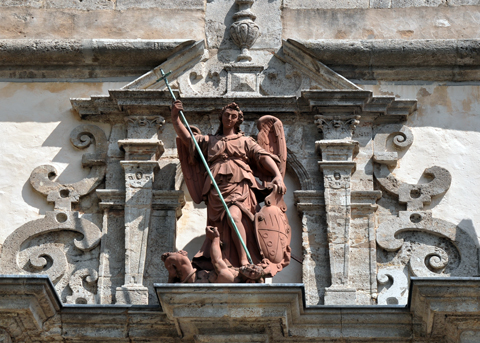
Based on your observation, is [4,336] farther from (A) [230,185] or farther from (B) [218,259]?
(A) [230,185]

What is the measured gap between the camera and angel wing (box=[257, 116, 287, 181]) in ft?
30.9

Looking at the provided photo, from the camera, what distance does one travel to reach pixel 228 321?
8461 mm

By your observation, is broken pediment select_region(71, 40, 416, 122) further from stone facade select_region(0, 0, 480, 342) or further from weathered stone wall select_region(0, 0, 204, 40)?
weathered stone wall select_region(0, 0, 204, 40)

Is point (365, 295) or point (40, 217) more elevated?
point (40, 217)

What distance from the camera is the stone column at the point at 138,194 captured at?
30.1 feet

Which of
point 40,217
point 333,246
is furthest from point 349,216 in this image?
point 40,217

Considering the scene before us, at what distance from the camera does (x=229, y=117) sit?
368 inches

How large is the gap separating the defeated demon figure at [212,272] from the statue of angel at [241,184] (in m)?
0.15

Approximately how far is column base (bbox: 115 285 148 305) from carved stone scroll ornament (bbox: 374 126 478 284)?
1.78 meters

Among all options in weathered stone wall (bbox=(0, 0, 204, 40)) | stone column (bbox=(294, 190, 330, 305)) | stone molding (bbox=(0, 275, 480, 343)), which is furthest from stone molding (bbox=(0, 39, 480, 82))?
stone molding (bbox=(0, 275, 480, 343))

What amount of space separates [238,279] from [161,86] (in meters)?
2.23

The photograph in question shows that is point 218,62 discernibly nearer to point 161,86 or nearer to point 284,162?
point 161,86

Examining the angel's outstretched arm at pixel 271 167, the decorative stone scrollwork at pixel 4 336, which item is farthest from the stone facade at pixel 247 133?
the angel's outstretched arm at pixel 271 167

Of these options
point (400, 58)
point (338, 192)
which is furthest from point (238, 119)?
point (400, 58)
